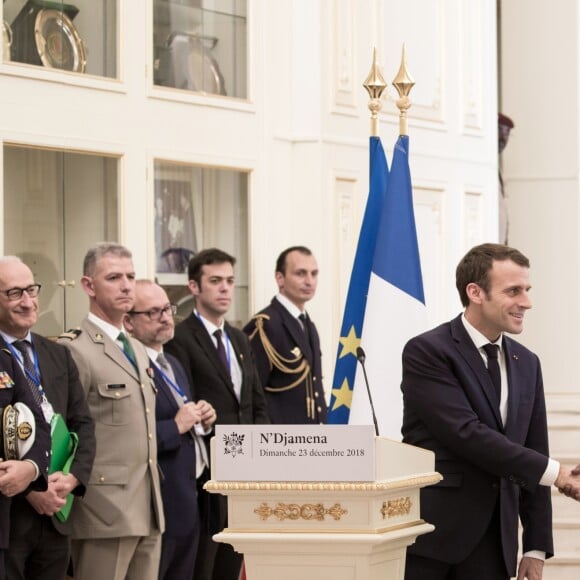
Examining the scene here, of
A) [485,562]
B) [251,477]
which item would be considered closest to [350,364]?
[485,562]

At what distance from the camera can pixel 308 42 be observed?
6250 mm

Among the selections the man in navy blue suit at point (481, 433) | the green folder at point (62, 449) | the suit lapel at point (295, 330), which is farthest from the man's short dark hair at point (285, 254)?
the man in navy blue suit at point (481, 433)

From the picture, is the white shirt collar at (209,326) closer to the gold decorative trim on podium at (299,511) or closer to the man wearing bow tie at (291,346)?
the man wearing bow tie at (291,346)

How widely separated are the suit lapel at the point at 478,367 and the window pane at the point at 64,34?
2337mm

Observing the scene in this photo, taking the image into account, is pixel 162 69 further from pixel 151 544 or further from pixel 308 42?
pixel 151 544

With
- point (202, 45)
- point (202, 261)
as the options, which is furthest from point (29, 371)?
point (202, 45)

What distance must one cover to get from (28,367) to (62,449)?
0.28 m

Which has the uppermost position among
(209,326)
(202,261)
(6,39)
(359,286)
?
(6,39)

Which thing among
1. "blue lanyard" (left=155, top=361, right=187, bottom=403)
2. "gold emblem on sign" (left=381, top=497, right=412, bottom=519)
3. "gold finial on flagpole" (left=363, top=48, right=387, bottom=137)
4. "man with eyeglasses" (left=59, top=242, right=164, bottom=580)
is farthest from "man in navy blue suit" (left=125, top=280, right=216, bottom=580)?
"gold emblem on sign" (left=381, top=497, right=412, bottom=519)

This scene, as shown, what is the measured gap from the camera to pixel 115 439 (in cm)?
452

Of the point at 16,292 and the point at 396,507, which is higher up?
the point at 16,292

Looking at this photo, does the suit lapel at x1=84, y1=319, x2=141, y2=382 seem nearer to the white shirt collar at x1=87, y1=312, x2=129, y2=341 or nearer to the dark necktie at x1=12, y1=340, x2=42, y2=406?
the white shirt collar at x1=87, y1=312, x2=129, y2=341

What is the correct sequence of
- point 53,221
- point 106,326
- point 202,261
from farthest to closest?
1. point 202,261
2. point 53,221
3. point 106,326

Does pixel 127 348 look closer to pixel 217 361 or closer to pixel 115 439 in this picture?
pixel 115 439
